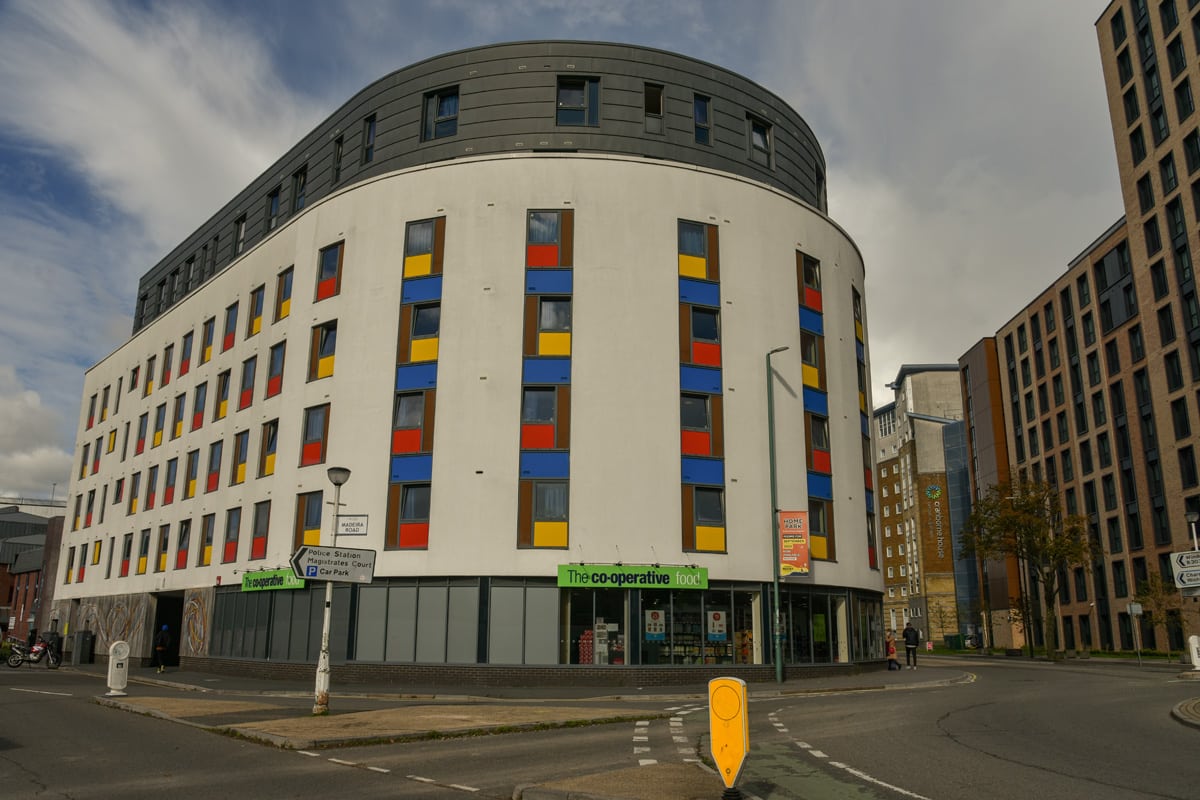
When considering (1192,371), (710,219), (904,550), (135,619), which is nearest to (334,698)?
(710,219)

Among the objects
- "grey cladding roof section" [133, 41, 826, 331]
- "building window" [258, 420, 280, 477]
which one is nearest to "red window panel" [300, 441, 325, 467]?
"building window" [258, 420, 280, 477]

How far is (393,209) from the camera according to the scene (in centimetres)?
3372

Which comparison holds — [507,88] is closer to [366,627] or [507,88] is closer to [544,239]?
[544,239]

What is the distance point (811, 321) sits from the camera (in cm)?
3503

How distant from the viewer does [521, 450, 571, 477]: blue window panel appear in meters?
29.8

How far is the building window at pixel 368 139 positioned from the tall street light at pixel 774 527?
1772 centimetres

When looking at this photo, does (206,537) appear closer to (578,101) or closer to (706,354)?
(706,354)

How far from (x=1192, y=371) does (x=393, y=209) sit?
49.8 meters

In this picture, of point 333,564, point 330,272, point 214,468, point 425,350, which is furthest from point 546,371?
point 214,468

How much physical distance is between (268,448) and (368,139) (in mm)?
13010

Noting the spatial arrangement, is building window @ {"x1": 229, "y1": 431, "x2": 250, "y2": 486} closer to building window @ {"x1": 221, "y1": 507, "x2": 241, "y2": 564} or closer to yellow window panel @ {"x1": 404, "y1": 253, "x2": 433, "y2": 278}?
building window @ {"x1": 221, "y1": 507, "x2": 241, "y2": 564}

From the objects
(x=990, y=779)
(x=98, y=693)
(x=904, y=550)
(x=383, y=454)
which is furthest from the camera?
(x=904, y=550)

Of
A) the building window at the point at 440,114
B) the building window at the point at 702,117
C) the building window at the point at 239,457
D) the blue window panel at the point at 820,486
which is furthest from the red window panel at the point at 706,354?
the building window at the point at 239,457

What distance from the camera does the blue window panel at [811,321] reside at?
3469cm
